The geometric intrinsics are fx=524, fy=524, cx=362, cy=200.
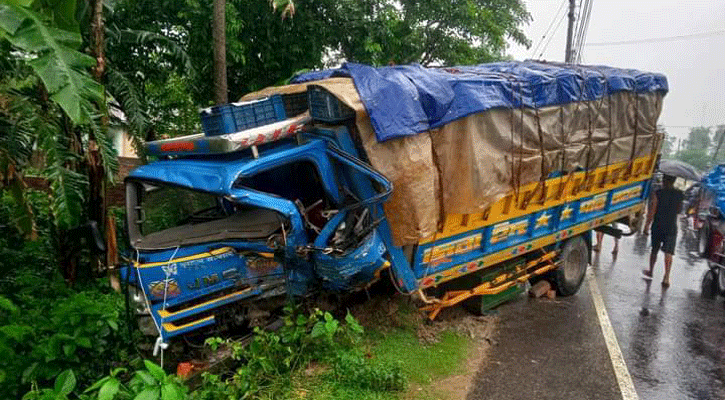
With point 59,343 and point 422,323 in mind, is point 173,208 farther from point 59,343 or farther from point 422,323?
point 422,323

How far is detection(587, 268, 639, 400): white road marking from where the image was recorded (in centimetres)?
489

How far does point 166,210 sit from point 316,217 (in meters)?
1.41

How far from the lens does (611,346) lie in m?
5.89

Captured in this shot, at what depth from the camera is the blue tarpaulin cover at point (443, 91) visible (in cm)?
462

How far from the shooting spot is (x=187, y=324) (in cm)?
423

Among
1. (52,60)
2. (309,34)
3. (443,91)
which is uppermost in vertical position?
(309,34)

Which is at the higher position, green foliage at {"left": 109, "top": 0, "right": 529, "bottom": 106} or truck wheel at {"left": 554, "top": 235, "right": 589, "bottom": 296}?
green foliage at {"left": 109, "top": 0, "right": 529, "bottom": 106}

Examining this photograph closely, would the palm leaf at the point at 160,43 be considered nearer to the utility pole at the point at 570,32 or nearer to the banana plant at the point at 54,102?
the banana plant at the point at 54,102

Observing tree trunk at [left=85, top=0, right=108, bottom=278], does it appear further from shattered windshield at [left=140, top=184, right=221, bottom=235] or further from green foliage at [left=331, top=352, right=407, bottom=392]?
green foliage at [left=331, top=352, right=407, bottom=392]

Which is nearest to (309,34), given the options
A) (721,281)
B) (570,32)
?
(721,281)

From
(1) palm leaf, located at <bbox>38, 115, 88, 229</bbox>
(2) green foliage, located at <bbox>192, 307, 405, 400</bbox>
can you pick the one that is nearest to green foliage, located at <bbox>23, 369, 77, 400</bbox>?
(2) green foliage, located at <bbox>192, 307, 405, 400</bbox>

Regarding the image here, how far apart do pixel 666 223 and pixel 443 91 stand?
19.8ft

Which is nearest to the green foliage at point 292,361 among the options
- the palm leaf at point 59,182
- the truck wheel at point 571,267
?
the palm leaf at point 59,182

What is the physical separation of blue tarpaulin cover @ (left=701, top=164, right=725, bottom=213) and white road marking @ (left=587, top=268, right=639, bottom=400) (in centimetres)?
269
